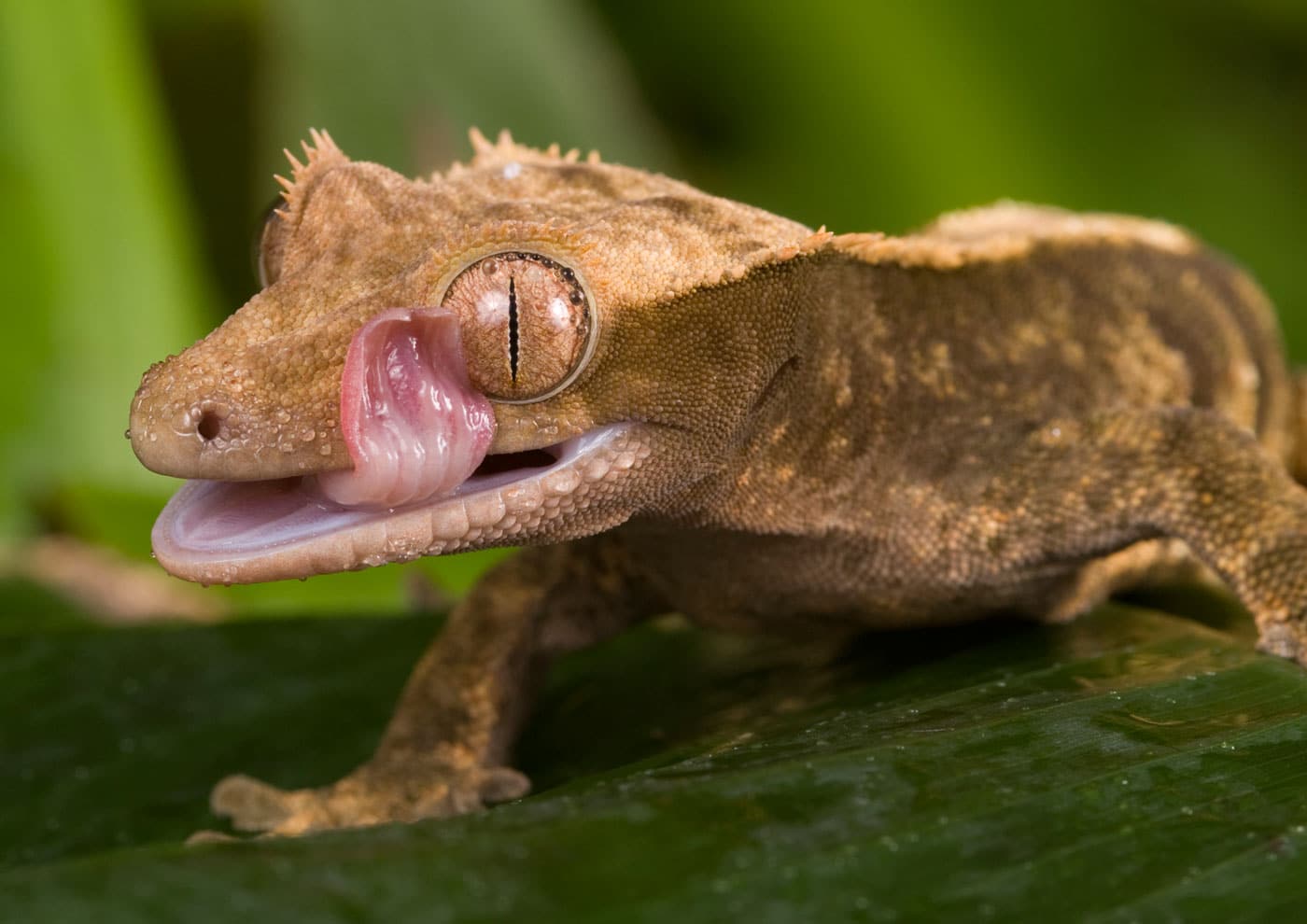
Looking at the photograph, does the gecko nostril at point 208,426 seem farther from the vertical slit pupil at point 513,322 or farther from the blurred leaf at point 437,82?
the blurred leaf at point 437,82

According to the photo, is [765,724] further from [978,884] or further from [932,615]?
[978,884]

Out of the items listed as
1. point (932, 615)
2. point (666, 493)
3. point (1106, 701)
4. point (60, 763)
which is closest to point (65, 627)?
point (60, 763)

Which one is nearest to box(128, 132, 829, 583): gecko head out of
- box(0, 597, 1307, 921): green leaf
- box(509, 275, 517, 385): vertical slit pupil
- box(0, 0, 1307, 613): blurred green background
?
box(509, 275, 517, 385): vertical slit pupil

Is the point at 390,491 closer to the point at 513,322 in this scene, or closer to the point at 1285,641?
the point at 513,322

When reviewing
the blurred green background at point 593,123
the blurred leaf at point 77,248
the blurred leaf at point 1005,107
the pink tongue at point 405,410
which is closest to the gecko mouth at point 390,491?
the pink tongue at point 405,410

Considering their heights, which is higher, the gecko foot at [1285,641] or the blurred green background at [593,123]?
the blurred green background at [593,123]

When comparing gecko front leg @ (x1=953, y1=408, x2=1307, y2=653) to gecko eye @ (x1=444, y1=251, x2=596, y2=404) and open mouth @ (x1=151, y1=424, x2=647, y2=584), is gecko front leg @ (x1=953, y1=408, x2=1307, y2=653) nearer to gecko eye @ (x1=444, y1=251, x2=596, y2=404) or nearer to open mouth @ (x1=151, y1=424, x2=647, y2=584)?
open mouth @ (x1=151, y1=424, x2=647, y2=584)
